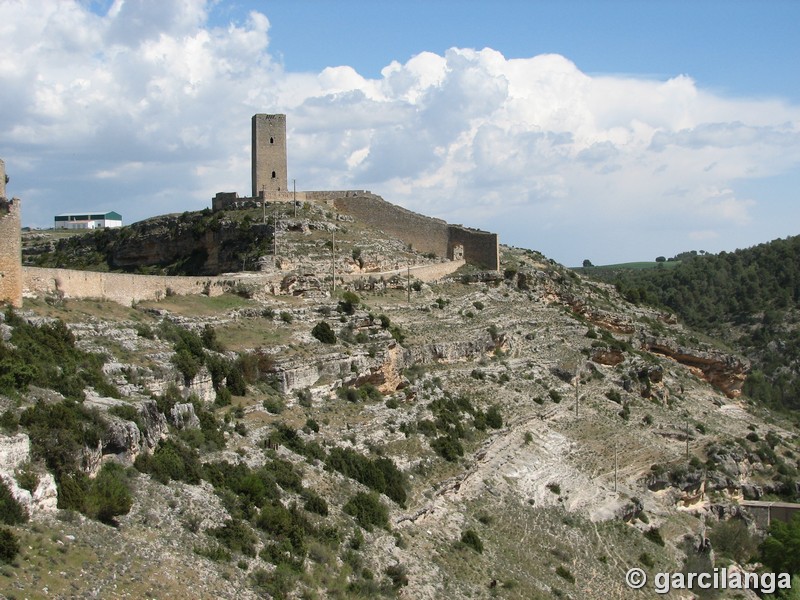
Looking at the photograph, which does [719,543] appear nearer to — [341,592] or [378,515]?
[378,515]

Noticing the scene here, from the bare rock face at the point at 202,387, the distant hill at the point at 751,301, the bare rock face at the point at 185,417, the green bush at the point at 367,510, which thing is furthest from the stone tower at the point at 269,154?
the distant hill at the point at 751,301

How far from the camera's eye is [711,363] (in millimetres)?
60188

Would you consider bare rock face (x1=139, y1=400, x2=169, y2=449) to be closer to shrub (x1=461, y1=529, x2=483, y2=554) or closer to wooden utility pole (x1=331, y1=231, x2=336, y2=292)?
shrub (x1=461, y1=529, x2=483, y2=554)

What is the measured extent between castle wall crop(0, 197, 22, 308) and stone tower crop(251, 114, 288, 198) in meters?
26.2

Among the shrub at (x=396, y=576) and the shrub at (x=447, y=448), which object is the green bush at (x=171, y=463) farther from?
the shrub at (x=447, y=448)

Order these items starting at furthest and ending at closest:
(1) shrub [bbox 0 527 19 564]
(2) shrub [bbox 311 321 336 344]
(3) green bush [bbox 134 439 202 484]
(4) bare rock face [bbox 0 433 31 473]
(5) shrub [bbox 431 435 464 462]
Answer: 1. (2) shrub [bbox 311 321 336 344]
2. (5) shrub [bbox 431 435 464 462]
3. (3) green bush [bbox 134 439 202 484]
4. (4) bare rock face [bbox 0 433 31 473]
5. (1) shrub [bbox 0 527 19 564]

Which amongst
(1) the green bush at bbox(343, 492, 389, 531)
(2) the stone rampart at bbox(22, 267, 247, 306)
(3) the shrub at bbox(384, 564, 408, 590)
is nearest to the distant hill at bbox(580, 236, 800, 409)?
(2) the stone rampart at bbox(22, 267, 247, 306)

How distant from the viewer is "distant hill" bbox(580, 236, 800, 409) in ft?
247

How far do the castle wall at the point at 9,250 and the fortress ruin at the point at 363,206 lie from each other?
25510 millimetres

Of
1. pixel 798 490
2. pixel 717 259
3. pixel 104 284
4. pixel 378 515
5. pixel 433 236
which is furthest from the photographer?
pixel 717 259

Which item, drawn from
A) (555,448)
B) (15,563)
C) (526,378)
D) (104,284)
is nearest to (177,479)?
(15,563)

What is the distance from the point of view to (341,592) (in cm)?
2111

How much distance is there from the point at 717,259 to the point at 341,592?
310 feet

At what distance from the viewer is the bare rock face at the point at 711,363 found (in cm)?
5962
